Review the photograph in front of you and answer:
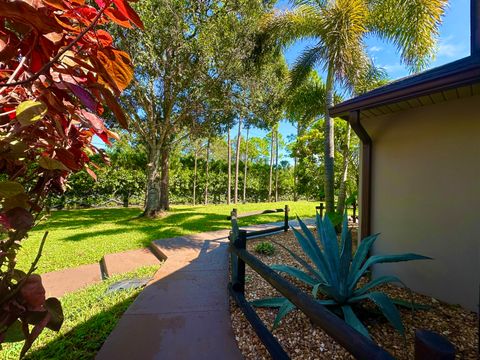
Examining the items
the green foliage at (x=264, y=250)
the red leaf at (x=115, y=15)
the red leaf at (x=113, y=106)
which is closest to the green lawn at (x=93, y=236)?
the green foliage at (x=264, y=250)

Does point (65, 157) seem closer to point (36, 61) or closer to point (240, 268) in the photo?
point (36, 61)

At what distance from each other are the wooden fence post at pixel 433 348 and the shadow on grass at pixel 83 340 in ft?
8.38

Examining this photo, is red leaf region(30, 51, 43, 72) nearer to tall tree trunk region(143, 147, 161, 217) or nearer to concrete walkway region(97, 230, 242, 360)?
concrete walkway region(97, 230, 242, 360)

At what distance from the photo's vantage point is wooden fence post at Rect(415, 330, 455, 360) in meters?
0.70

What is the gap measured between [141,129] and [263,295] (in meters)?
7.85

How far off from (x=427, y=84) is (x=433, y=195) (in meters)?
1.40

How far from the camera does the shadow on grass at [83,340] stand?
2174 mm

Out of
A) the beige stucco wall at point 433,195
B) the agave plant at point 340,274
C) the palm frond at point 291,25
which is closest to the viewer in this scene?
the agave plant at point 340,274

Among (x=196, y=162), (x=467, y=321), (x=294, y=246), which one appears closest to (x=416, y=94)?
(x=467, y=321)

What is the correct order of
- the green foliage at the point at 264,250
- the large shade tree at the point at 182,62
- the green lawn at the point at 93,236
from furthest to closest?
the large shade tree at the point at 182,62 < the green lawn at the point at 93,236 < the green foliage at the point at 264,250

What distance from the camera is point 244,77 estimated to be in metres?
9.12

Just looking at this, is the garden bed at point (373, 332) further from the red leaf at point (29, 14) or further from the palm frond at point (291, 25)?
the palm frond at point (291, 25)

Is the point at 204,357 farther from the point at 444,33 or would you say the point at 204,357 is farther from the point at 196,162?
the point at 196,162

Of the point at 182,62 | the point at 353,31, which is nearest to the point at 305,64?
the point at 353,31
